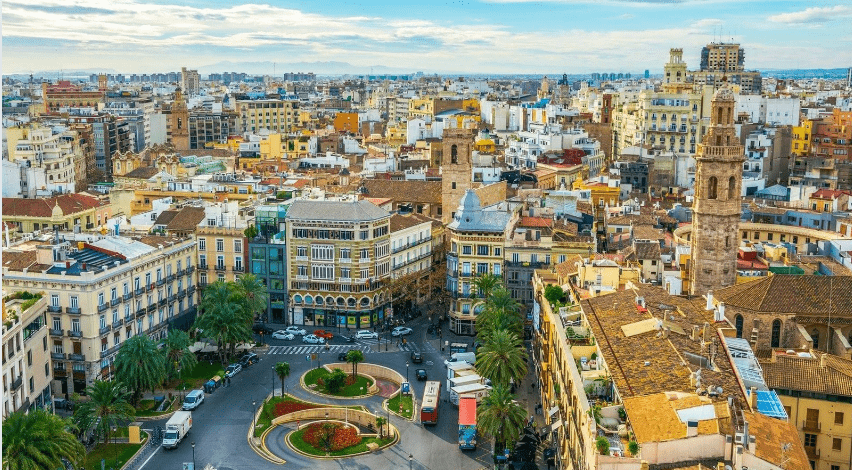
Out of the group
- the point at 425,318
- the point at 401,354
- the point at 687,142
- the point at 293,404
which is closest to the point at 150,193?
→ the point at 425,318

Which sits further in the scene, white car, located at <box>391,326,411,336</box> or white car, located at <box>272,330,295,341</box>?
white car, located at <box>391,326,411,336</box>

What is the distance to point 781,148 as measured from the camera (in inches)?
5915

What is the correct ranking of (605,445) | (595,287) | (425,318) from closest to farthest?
(605,445)
(595,287)
(425,318)

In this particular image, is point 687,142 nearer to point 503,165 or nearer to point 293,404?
point 503,165

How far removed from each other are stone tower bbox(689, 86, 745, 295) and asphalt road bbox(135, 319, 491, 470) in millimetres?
22617

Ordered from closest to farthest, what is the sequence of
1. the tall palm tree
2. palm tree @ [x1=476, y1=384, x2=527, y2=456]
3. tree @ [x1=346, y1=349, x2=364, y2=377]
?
palm tree @ [x1=476, y1=384, x2=527, y2=456] → tree @ [x1=346, y1=349, x2=364, y2=377] → the tall palm tree

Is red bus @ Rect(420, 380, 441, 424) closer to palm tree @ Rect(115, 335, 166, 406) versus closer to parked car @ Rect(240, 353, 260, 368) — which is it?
parked car @ Rect(240, 353, 260, 368)

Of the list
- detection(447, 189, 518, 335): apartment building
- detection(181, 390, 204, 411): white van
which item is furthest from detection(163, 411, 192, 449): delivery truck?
detection(447, 189, 518, 335): apartment building

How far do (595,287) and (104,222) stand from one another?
262ft

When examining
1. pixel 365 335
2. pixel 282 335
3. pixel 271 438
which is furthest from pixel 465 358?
pixel 282 335

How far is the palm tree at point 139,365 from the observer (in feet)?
227

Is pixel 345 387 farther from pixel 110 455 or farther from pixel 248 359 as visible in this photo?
pixel 110 455

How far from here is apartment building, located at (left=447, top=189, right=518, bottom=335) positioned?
306ft

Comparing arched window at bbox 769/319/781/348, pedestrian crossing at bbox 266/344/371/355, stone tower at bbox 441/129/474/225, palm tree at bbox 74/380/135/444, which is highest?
stone tower at bbox 441/129/474/225
